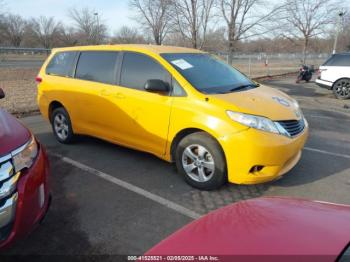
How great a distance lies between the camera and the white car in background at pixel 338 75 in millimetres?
11203

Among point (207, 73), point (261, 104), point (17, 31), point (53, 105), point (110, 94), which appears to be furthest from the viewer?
point (17, 31)

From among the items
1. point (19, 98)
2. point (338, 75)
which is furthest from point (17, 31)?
point (338, 75)

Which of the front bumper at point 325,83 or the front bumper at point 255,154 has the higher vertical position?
the front bumper at point 325,83

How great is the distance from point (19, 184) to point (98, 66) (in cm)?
296

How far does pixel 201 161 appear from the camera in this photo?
381cm

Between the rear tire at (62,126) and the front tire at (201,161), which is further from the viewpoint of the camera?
the rear tire at (62,126)

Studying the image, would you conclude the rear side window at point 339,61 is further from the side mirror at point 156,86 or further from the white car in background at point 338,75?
the side mirror at point 156,86

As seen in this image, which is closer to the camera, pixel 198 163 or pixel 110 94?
pixel 198 163

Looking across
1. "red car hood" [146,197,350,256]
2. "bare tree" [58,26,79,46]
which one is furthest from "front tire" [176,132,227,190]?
"bare tree" [58,26,79,46]

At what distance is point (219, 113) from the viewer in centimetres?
361

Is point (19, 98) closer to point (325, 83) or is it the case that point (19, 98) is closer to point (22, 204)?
point (22, 204)

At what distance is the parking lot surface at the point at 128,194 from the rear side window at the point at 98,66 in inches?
47.1

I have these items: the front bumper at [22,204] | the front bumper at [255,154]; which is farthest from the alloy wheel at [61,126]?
the front bumper at [255,154]

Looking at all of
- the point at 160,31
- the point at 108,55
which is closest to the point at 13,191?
the point at 108,55
